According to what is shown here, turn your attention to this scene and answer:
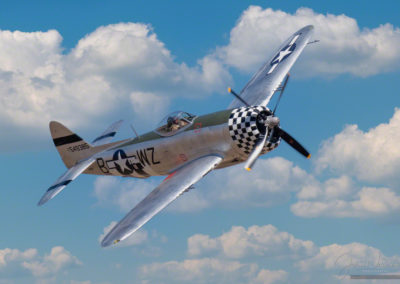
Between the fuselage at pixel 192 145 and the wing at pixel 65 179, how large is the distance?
4.13 ft

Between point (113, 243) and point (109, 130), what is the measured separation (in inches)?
472


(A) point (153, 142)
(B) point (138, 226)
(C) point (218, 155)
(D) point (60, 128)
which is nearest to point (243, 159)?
(C) point (218, 155)

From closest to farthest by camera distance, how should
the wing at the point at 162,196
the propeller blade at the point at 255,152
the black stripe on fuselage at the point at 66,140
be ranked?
the wing at the point at 162,196
the propeller blade at the point at 255,152
the black stripe on fuselage at the point at 66,140

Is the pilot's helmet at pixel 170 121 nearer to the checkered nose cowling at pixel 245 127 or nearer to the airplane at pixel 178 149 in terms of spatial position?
the airplane at pixel 178 149

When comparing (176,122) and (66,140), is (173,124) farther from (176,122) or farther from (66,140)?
(66,140)

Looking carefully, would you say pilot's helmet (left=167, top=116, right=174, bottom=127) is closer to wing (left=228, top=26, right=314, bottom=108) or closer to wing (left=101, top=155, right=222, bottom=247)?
wing (left=101, top=155, right=222, bottom=247)

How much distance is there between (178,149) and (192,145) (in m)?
0.69

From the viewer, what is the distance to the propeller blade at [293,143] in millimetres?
20453

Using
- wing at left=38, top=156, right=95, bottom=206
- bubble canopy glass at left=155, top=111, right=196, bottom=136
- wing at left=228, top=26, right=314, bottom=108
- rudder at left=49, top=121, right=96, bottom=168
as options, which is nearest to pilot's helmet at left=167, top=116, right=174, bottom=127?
bubble canopy glass at left=155, top=111, right=196, bottom=136

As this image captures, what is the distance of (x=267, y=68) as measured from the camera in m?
27.1

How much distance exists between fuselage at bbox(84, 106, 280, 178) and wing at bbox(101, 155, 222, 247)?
0.56 metres

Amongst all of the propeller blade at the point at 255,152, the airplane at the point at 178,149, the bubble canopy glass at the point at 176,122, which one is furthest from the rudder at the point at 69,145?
the propeller blade at the point at 255,152

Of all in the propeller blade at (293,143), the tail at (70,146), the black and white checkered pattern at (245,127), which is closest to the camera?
the black and white checkered pattern at (245,127)

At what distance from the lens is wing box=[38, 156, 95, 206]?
22.4 meters
